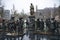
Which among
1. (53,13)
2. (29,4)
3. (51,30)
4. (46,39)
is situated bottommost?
(46,39)

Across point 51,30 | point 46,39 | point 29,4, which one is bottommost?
point 46,39

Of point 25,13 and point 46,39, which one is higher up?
point 25,13

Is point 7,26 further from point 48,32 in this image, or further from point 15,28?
point 48,32

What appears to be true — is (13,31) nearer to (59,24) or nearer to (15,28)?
(15,28)

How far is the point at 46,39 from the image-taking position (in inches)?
152

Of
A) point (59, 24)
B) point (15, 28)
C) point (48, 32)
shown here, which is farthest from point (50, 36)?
point (15, 28)

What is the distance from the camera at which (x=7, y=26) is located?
4.11 m

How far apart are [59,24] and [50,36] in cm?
40

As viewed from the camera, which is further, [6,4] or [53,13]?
[6,4]

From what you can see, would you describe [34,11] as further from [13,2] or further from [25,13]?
[13,2]

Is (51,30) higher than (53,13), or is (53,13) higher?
(53,13)

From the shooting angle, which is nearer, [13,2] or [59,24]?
[59,24]

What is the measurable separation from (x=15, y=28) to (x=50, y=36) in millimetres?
989

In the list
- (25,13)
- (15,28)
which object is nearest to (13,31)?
(15,28)
